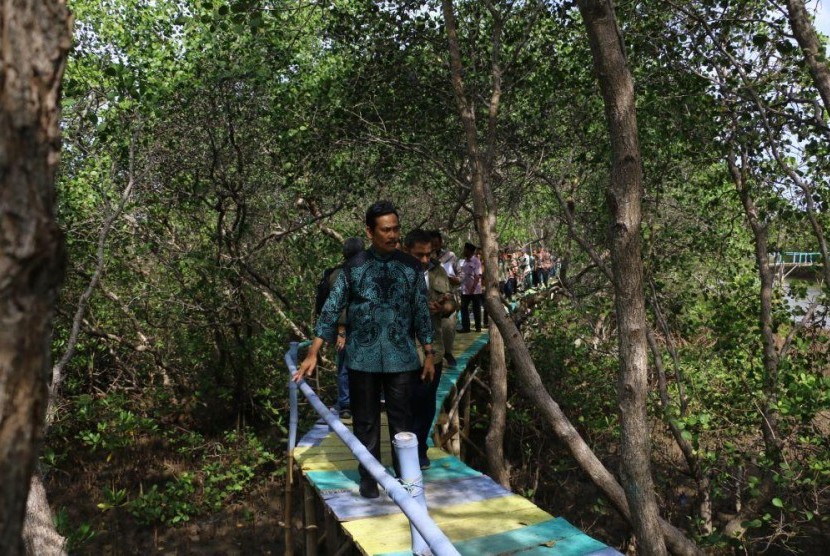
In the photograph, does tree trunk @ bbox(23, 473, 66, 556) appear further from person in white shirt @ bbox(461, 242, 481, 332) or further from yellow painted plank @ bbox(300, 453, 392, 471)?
person in white shirt @ bbox(461, 242, 481, 332)

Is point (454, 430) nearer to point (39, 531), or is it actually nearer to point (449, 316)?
point (449, 316)

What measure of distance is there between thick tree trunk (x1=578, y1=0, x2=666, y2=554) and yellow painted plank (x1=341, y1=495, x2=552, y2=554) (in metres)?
1.00

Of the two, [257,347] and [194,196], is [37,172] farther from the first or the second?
[257,347]

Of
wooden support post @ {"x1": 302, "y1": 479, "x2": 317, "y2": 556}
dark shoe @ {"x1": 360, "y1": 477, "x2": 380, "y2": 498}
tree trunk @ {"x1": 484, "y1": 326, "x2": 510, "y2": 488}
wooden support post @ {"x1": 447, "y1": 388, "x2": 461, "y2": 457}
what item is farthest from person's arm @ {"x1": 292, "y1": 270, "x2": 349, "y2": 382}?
wooden support post @ {"x1": 447, "y1": 388, "x2": 461, "y2": 457}

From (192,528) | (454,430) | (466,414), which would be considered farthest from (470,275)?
(192,528)

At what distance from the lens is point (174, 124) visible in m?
9.17

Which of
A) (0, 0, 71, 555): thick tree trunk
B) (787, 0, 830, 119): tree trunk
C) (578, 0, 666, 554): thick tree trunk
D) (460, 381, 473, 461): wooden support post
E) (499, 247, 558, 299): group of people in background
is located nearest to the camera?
(0, 0, 71, 555): thick tree trunk

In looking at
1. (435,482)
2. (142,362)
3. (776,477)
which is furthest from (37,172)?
(142,362)

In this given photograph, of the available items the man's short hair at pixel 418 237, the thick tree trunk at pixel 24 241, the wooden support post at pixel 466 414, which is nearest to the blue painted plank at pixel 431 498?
the man's short hair at pixel 418 237

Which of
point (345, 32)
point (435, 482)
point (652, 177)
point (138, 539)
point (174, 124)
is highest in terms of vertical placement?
point (345, 32)

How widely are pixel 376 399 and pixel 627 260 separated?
1.92 m

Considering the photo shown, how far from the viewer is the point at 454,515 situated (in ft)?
14.3

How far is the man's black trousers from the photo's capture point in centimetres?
434

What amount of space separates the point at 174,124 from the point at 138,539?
5469 millimetres
